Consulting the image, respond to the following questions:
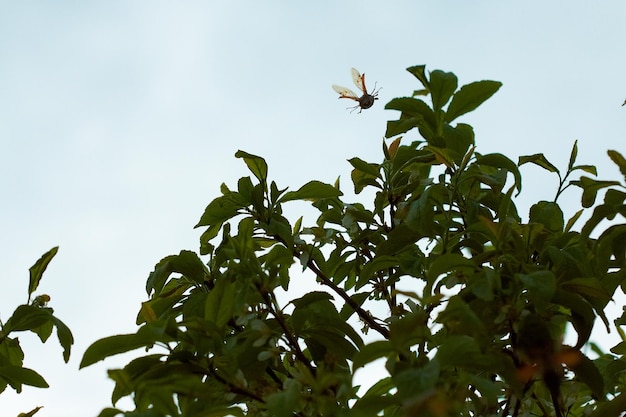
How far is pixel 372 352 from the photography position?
150 cm

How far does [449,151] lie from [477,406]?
0.64 metres

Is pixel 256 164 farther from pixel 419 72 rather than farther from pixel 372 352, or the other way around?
pixel 372 352

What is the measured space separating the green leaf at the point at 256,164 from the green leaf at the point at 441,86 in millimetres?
497

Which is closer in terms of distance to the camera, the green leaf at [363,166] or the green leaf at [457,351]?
the green leaf at [457,351]

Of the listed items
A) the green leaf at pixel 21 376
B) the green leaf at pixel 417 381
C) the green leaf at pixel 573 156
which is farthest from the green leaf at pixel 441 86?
the green leaf at pixel 21 376

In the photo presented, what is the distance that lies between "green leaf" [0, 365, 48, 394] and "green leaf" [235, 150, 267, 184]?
32.0 inches

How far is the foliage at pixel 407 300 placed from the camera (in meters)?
1.53

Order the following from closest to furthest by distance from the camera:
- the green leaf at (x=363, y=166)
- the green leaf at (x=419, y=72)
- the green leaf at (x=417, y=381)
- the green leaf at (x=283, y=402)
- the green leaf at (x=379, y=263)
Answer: the green leaf at (x=417, y=381) → the green leaf at (x=283, y=402) → the green leaf at (x=379, y=263) → the green leaf at (x=419, y=72) → the green leaf at (x=363, y=166)

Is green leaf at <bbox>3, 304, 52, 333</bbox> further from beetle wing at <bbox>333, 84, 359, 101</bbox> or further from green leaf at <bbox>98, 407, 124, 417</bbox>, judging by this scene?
beetle wing at <bbox>333, 84, 359, 101</bbox>

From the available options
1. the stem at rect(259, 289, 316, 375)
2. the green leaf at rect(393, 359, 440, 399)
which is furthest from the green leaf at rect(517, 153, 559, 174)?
the green leaf at rect(393, 359, 440, 399)

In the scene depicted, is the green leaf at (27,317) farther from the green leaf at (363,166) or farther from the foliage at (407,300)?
the green leaf at (363,166)

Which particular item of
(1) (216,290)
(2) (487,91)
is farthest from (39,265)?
(2) (487,91)

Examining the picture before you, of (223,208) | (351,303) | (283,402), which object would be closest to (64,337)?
(223,208)

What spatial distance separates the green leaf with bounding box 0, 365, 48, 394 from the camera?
225 centimetres
